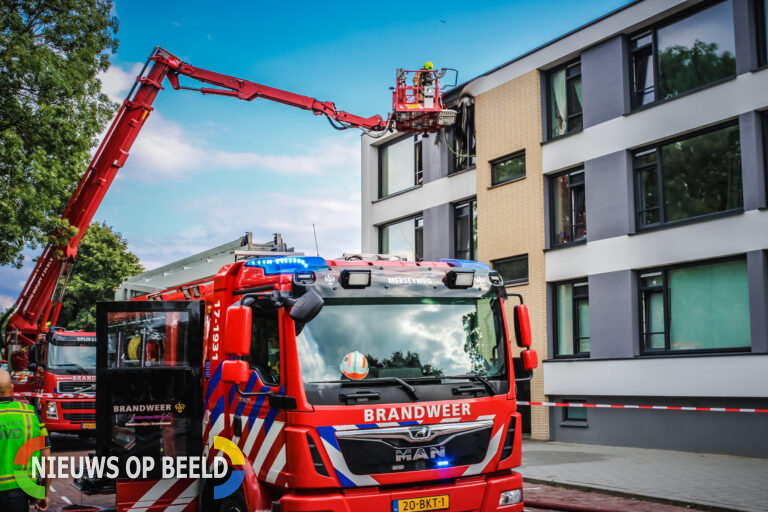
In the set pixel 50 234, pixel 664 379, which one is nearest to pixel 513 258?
pixel 664 379

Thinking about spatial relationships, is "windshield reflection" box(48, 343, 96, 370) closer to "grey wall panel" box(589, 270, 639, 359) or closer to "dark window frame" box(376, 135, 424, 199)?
"dark window frame" box(376, 135, 424, 199)

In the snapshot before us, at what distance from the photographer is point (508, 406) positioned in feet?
23.9

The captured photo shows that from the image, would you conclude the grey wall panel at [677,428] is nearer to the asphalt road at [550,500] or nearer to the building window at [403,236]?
the asphalt road at [550,500]

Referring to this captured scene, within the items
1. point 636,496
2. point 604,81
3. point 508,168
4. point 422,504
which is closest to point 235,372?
point 422,504

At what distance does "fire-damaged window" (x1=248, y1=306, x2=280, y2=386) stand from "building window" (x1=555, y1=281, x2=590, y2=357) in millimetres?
13395

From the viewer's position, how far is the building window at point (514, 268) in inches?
827

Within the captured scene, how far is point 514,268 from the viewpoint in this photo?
70.2 ft

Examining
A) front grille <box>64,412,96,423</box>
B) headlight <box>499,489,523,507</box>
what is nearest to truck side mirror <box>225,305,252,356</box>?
headlight <box>499,489,523,507</box>

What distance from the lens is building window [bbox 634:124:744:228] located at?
16.0 m

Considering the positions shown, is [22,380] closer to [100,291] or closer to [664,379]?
[664,379]

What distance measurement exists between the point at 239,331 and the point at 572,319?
47.3ft

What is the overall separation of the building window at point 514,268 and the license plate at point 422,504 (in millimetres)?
14578

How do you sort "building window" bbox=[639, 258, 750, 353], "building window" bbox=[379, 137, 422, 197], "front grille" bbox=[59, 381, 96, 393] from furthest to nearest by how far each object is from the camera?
"building window" bbox=[379, 137, 422, 197], "front grille" bbox=[59, 381, 96, 393], "building window" bbox=[639, 258, 750, 353]

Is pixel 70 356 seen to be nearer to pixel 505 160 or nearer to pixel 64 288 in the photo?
pixel 64 288
